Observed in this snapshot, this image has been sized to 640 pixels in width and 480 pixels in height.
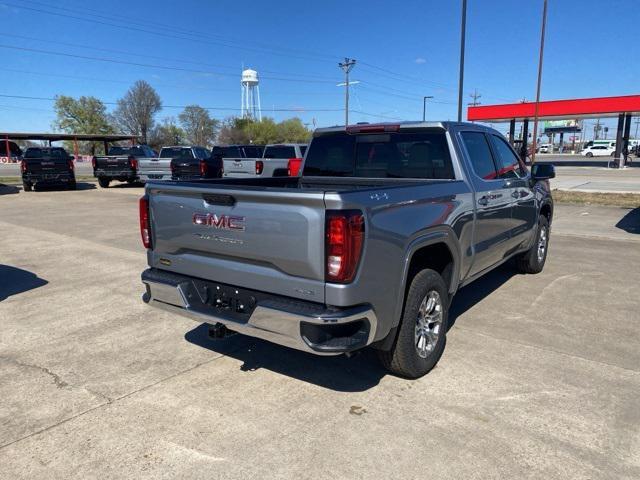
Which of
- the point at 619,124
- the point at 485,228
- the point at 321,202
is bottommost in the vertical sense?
the point at 485,228

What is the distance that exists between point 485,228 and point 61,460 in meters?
3.70

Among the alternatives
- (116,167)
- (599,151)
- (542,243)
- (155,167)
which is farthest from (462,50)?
(599,151)

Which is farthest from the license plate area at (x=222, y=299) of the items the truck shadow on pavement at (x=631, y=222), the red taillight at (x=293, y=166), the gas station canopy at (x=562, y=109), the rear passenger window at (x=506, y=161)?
the gas station canopy at (x=562, y=109)

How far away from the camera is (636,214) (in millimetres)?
12602

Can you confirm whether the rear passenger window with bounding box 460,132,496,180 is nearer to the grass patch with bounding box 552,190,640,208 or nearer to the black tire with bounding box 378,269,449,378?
the black tire with bounding box 378,269,449,378

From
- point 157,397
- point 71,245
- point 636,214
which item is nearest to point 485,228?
point 157,397

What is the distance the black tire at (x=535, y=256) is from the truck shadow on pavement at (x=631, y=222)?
4.60m

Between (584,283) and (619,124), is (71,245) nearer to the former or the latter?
(584,283)

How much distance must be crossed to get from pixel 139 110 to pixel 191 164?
71.2m

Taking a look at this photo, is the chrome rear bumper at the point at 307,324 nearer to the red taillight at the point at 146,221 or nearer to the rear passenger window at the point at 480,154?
the red taillight at the point at 146,221

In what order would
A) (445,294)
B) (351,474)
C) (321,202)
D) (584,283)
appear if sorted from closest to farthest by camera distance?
(351,474) → (321,202) → (445,294) → (584,283)

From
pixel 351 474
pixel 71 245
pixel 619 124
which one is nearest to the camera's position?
pixel 351 474

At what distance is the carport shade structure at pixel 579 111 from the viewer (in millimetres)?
37125

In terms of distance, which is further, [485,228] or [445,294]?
[485,228]
